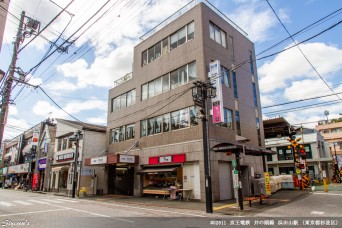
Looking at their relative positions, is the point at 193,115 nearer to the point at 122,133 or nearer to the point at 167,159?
the point at 167,159

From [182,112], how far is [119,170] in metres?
11.9

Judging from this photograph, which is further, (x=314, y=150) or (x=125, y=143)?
(x=314, y=150)

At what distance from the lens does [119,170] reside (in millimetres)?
27547

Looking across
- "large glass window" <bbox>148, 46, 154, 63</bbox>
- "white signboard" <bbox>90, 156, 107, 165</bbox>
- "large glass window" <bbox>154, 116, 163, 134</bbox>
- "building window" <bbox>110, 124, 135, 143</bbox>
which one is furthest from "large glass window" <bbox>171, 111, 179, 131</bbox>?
"white signboard" <bbox>90, 156, 107, 165</bbox>

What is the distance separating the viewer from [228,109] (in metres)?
21.1

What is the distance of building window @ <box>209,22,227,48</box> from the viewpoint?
21359 mm

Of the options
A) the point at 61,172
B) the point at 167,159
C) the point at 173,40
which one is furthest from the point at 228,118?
the point at 61,172

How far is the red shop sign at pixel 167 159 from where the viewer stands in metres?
19.2

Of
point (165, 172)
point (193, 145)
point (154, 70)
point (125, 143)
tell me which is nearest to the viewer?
point (193, 145)

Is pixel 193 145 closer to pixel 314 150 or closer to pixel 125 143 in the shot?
pixel 125 143

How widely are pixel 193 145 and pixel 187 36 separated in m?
9.78

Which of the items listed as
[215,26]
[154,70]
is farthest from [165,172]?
[215,26]

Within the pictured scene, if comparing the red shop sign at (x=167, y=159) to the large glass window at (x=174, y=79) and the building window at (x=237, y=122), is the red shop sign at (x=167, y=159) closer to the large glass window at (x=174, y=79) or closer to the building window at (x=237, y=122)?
the building window at (x=237, y=122)

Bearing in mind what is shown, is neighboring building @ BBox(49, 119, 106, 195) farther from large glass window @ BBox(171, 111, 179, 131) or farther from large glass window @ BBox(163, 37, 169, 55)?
large glass window @ BBox(163, 37, 169, 55)
